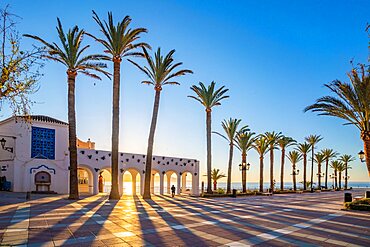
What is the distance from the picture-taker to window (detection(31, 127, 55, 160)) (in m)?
27.1

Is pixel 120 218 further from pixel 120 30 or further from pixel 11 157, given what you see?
pixel 11 157

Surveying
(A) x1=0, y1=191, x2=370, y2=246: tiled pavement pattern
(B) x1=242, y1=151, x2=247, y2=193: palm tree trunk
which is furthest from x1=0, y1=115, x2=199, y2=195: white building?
(A) x1=0, y1=191, x2=370, y2=246: tiled pavement pattern

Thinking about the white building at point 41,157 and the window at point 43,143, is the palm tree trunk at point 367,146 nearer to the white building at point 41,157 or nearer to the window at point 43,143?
the white building at point 41,157

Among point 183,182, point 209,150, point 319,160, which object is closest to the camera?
point 209,150

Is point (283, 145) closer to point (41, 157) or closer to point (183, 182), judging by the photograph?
point (183, 182)

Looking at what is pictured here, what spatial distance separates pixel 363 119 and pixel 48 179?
2582cm

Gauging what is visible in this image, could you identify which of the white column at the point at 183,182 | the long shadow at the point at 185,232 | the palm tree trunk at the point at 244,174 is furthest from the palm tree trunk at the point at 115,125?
the white column at the point at 183,182

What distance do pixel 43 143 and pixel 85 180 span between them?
45.6 ft

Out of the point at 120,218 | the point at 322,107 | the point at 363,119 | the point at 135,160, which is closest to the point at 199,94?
the point at 135,160

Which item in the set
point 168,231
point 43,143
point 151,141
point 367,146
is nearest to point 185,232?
point 168,231

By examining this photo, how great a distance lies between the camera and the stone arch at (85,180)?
29.6 meters

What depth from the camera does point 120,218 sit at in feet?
41.7

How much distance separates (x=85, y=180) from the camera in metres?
40.3

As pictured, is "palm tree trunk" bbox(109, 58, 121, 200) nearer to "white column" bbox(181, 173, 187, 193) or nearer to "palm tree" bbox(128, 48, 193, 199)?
"palm tree" bbox(128, 48, 193, 199)
